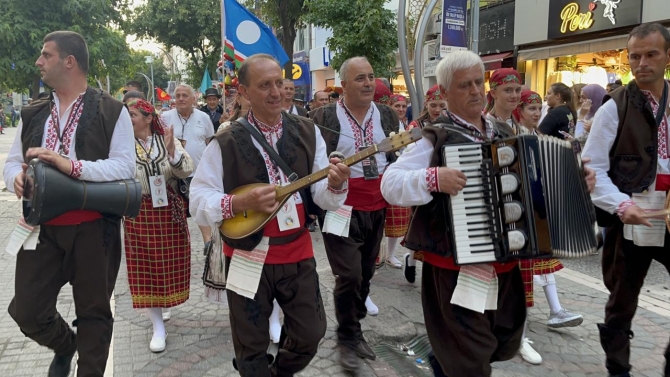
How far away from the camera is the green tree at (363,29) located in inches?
473

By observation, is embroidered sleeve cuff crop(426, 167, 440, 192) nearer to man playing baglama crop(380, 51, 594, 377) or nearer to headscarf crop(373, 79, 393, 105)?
man playing baglama crop(380, 51, 594, 377)

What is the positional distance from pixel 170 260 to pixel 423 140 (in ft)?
8.55

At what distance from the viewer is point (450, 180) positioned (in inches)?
99.1

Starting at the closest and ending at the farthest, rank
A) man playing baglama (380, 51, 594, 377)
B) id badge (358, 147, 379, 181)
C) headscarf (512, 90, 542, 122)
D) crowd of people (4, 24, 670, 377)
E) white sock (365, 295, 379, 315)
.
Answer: man playing baglama (380, 51, 594, 377)
crowd of people (4, 24, 670, 377)
id badge (358, 147, 379, 181)
headscarf (512, 90, 542, 122)
white sock (365, 295, 379, 315)

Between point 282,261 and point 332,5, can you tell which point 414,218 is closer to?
point 282,261

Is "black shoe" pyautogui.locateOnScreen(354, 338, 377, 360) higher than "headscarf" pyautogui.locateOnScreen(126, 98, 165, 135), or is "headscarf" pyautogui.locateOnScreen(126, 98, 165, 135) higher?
"headscarf" pyautogui.locateOnScreen(126, 98, 165, 135)

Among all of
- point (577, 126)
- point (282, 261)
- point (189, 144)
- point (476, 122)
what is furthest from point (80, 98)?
point (577, 126)

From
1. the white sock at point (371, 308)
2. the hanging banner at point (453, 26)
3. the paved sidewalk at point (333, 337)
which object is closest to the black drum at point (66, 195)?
the paved sidewalk at point (333, 337)

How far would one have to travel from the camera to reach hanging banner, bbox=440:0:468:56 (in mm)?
7898

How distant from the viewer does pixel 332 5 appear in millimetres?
13008

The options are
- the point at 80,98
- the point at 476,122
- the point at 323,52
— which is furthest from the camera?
the point at 323,52

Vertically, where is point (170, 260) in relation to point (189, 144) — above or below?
below

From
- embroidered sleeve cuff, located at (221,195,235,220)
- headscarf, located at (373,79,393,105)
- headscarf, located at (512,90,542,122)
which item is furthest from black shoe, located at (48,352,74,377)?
headscarf, located at (373,79,393,105)

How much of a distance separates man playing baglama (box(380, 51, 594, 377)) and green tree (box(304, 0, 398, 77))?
945 cm
